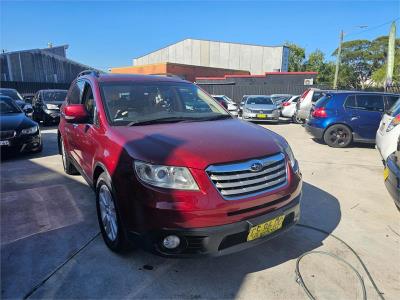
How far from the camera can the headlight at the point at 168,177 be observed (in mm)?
2424

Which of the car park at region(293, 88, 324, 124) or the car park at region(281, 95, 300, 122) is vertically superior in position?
the car park at region(293, 88, 324, 124)

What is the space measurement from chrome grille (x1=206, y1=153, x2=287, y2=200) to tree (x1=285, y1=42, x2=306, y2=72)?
57622 mm

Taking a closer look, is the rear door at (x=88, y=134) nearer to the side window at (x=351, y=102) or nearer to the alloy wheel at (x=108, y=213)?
the alloy wheel at (x=108, y=213)

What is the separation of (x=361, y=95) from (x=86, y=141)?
25.5 ft

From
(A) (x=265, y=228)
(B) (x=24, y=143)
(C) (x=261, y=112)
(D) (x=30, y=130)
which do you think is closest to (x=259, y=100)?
(C) (x=261, y=112)

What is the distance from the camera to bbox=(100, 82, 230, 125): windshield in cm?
343

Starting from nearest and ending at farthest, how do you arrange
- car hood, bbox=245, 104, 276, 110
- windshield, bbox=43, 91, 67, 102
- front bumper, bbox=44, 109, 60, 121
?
1. front bumper, bbox=44, 109, 60, 121
2. windshield, bbox=43, 91, 67, 102
3. car hood, bbox=245, 104, 276, 110

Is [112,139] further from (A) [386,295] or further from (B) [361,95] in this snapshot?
(B) [361,95]

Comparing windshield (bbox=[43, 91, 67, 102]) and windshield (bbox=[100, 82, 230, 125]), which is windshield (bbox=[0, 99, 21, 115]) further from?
windshield (bbox=[43, 91, 67, 102])

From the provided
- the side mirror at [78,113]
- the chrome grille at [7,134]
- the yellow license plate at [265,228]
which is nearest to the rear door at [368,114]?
the yellow license plate at [265,228]

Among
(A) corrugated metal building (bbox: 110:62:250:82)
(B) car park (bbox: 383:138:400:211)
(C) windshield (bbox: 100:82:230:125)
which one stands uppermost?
(A) corrugated metal building (bbox: 110:62:250:82)

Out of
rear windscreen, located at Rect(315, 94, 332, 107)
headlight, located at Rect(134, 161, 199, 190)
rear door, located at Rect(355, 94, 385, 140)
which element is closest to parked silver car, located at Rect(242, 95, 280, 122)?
rear windscreen, located at Rect(315, 94, 332, 107)

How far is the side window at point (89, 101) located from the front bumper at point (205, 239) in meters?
1.61

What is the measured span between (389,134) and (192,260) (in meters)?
4.04
